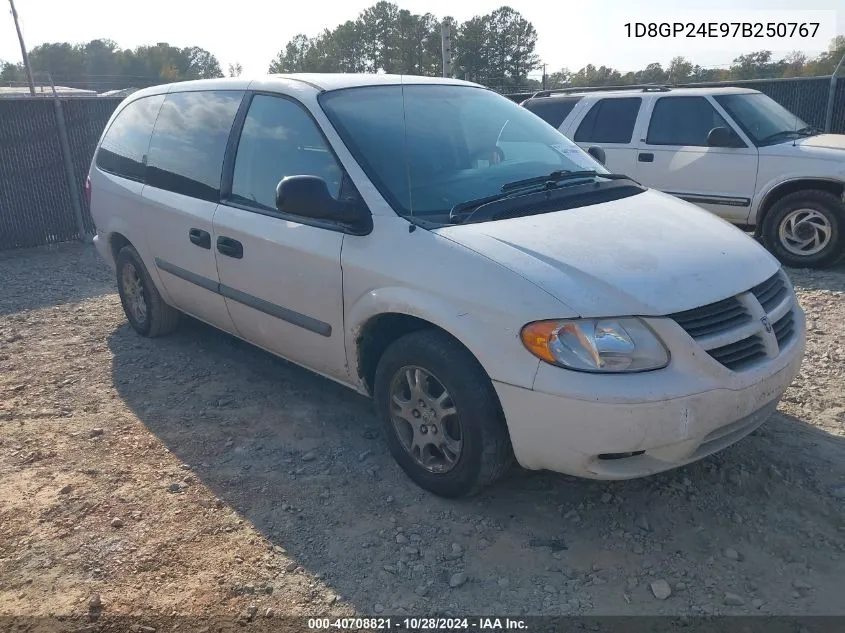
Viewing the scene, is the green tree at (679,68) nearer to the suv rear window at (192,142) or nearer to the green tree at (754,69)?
the green tree at (754,69)

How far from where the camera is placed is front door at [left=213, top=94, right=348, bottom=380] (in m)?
3.48

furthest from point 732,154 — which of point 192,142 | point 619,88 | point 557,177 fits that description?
point 192,142

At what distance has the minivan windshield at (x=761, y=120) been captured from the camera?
23.8 feet

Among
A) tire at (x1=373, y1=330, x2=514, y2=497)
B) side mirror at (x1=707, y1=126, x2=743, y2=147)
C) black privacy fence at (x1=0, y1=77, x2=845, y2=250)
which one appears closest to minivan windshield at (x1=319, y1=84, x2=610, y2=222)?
tire at (x1=373, y1=330, x2=514, y2=497)

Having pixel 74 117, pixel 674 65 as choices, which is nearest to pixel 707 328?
pixel 74 117

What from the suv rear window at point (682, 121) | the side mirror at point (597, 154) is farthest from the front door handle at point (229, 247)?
the suv rear window at point (682, 121)

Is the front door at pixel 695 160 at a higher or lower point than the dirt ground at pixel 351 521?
higher

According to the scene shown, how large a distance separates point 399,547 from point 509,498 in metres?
0.59

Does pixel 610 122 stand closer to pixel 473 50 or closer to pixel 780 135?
pixel 780 135

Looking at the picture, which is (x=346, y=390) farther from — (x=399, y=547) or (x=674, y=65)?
(x=674, y=65)

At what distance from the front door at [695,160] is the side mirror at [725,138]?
3 cm

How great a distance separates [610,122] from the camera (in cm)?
818

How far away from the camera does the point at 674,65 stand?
32094 mm

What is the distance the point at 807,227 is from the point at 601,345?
5471 mm
